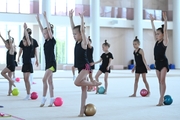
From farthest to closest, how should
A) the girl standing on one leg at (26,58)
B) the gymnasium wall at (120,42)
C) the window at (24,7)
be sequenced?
1. the gymnasium wall at (120,42)
2. the window at (24,7)
3. the girl standing on one leg at (26,58)

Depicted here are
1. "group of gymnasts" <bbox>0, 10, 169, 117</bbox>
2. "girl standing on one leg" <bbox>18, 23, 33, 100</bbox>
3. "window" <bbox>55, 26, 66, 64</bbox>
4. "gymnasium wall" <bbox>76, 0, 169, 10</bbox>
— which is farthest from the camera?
"gymnasium wall" <bbox>76, 0, 169, 10</bbox>

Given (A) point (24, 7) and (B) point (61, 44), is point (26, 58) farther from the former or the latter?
(B) point (61, 44)

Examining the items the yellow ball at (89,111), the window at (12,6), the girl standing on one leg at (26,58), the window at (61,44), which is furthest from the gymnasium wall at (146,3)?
the yellow ball at (89,111)

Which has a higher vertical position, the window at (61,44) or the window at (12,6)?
the window at (12,6)

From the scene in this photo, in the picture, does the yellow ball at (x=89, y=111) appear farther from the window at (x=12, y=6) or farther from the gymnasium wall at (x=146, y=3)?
the gymnasium wall at (x=146, y=3)

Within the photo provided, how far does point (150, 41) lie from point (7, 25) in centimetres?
1590

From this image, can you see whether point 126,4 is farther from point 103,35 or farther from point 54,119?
point 54,119

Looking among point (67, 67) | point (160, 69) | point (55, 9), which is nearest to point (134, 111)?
point (160, 69)

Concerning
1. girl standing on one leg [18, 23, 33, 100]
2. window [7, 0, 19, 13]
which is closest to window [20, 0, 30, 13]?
window [7, 0, 19, 13]

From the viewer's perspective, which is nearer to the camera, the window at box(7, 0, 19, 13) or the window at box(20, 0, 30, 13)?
the window at box(7, 0, 19, 13)

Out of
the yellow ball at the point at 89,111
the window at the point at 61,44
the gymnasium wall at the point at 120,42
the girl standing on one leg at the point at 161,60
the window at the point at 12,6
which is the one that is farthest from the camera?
the gymnasium wall at the point at 120,42

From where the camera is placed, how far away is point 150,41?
35906mm

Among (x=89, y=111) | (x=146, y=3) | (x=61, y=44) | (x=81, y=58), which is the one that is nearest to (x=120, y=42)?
(x=146, y=3)

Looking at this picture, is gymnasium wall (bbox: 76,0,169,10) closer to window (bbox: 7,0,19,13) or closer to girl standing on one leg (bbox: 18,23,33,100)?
window (bbox: 7,0,19,13)
